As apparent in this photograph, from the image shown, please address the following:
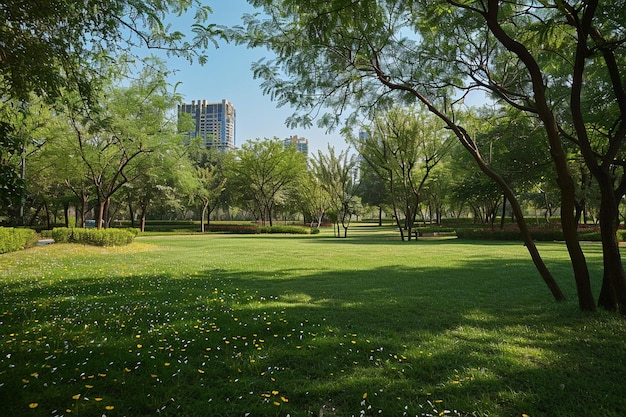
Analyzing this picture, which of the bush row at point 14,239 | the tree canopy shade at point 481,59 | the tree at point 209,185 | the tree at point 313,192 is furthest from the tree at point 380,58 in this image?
the tree at point 209,185

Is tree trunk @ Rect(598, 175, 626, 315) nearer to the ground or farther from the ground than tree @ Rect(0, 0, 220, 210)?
nearer to the ground

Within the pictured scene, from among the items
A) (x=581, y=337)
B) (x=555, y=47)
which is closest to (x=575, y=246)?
(x=581, y=337)

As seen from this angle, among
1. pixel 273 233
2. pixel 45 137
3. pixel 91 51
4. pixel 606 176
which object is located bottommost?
pixel 273 233

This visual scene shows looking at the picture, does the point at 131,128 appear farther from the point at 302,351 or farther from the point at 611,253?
the point at 611,253

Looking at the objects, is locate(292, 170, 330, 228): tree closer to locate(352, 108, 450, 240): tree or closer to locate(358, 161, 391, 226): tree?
locate(352, 108, 450, 240): tree

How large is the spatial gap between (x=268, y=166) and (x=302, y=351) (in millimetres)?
33047

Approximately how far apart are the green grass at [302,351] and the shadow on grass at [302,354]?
0.06 feet

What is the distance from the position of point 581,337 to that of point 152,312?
229 inches

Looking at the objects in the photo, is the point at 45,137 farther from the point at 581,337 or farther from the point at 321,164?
the point at 581,337

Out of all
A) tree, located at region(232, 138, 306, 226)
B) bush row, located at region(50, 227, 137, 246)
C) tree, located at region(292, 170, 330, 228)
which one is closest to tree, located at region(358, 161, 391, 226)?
tree, located at region(292, 170, 330, 228)

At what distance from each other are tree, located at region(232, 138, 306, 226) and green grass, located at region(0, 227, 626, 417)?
2866 cm

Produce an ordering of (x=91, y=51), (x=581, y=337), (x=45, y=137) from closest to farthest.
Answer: (x=581, y=337)
(x=91, y=51)
(x=45, y=137)

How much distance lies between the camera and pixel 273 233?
35.5 metres

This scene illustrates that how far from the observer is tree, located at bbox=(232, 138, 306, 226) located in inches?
1401
